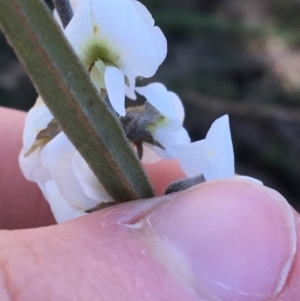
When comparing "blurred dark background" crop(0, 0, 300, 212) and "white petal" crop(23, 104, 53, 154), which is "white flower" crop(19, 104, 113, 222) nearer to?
"white petal" crop(23, 104, 53, 154)

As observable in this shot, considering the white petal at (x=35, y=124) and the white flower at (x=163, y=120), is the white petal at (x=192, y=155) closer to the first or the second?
the white flower at (x=163, y=120)

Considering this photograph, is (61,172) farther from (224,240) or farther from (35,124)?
(224,240)

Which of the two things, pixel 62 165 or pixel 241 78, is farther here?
pixel 241 78

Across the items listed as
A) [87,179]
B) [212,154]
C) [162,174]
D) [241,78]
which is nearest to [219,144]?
[212,154]

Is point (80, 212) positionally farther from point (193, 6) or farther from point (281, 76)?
point (193, 6)

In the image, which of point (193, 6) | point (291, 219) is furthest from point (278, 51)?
point (291, 219)

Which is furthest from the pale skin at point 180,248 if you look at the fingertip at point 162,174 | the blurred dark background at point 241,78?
the blurred dark background at point 241,78
